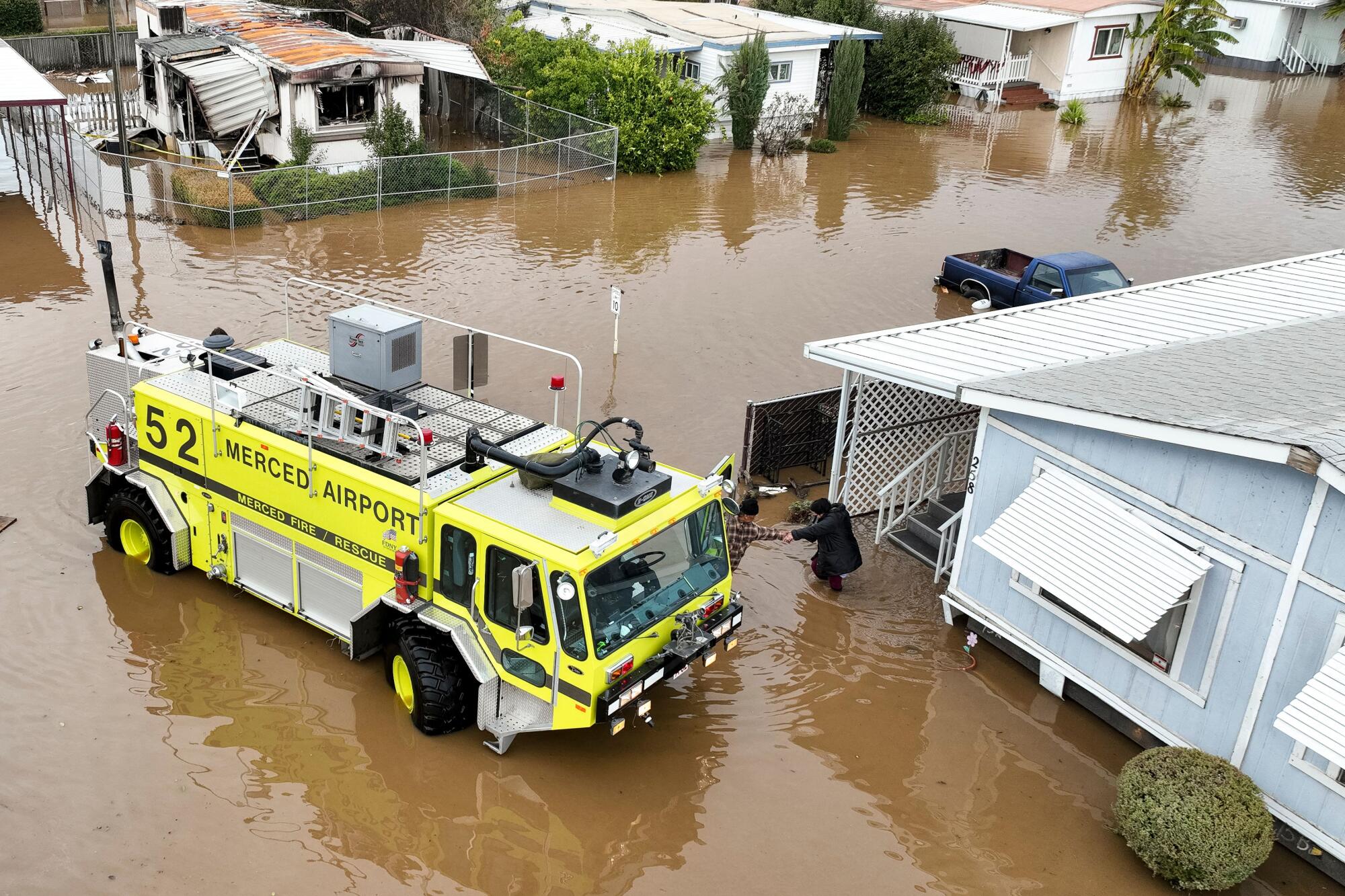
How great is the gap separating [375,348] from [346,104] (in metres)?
20.3

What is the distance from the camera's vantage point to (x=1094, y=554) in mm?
10508

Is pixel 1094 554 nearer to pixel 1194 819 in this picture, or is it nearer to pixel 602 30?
pixel 1194 819

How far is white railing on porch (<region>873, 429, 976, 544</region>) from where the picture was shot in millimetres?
14414

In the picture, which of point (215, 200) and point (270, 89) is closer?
point (215, 200)

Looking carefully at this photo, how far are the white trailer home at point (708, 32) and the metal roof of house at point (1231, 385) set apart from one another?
23592mm

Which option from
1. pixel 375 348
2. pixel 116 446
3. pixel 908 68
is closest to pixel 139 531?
pixel 116 446

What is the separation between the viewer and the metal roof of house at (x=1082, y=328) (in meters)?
13.2

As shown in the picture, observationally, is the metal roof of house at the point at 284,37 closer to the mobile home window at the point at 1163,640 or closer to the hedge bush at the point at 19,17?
the hedge bush at the point at 19,17

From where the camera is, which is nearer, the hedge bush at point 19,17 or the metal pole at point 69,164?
the metal pole at point 69,164

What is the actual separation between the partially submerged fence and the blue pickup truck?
30.8m

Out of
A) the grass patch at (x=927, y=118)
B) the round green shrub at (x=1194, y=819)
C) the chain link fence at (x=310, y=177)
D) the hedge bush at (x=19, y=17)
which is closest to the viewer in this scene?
the round green shrub at (x=1194, y=819)

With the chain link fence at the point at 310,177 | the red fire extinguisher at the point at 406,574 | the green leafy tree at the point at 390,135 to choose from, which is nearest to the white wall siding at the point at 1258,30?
the chain link fence at the point at 310,177

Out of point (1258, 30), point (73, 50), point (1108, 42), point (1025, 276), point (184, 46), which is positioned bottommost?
point (1025, 276)

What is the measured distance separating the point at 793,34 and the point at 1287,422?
29881 millimetres
